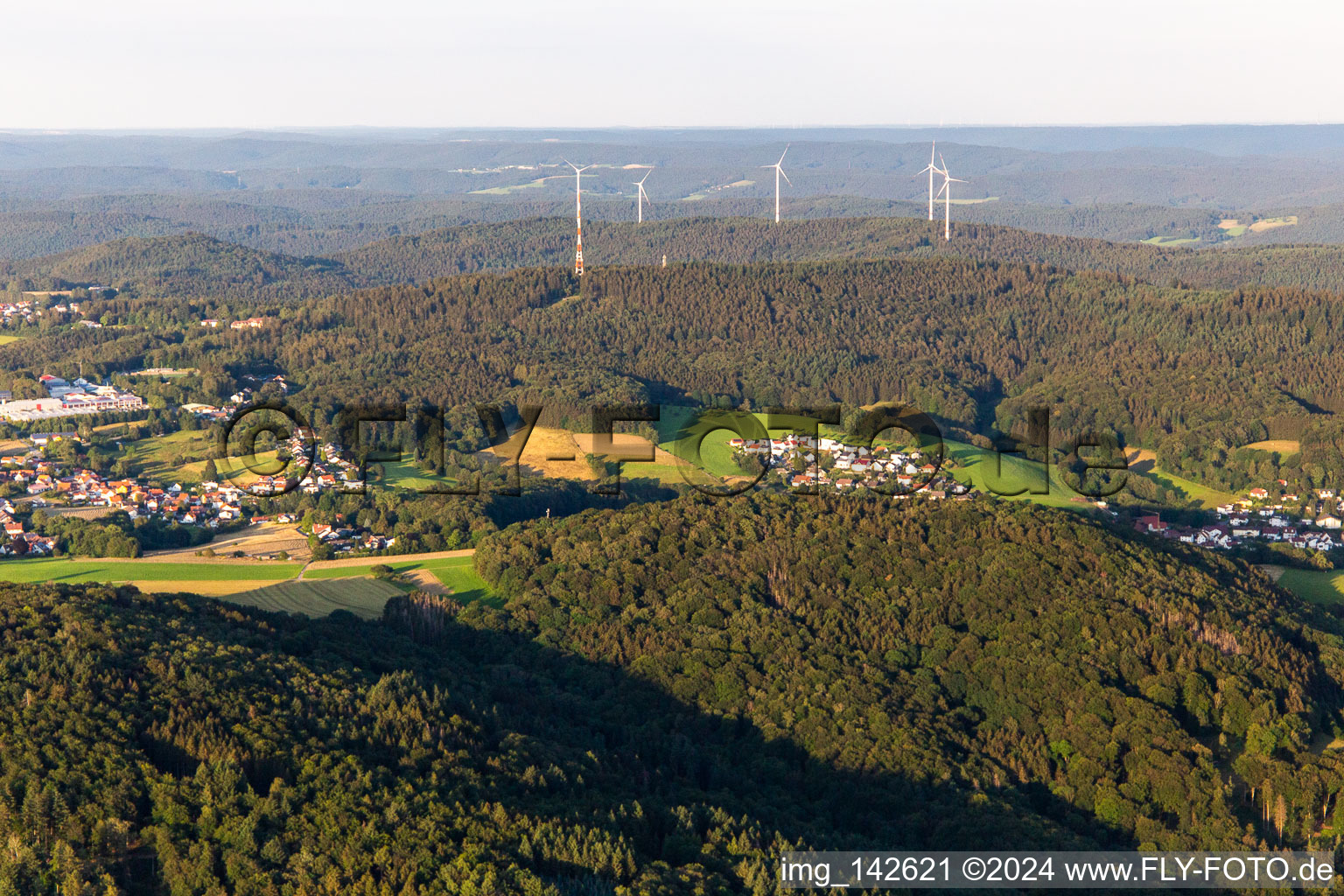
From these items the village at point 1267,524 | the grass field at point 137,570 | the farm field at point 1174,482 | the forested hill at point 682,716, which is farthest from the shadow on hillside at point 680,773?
the farm field at point 1174,482

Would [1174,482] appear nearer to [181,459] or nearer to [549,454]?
[549,454]

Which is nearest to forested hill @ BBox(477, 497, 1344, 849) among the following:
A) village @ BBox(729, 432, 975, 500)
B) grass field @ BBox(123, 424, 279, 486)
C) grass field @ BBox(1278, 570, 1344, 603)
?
grass field @ BBox(1278, 570, 1344, 603)

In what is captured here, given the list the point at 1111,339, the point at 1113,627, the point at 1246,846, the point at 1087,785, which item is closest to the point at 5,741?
the point at 1087,785

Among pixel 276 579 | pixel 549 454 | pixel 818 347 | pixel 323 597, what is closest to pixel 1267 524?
pixel 549 454

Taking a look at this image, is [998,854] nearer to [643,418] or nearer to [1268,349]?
[643,418]

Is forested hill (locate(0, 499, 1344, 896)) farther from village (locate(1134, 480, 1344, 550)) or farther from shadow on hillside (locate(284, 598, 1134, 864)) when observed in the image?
village (locate(1134, 480, 1344, 550))

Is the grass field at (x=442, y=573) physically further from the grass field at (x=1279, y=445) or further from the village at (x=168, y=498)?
the grass field at (x=1279, y=445)
